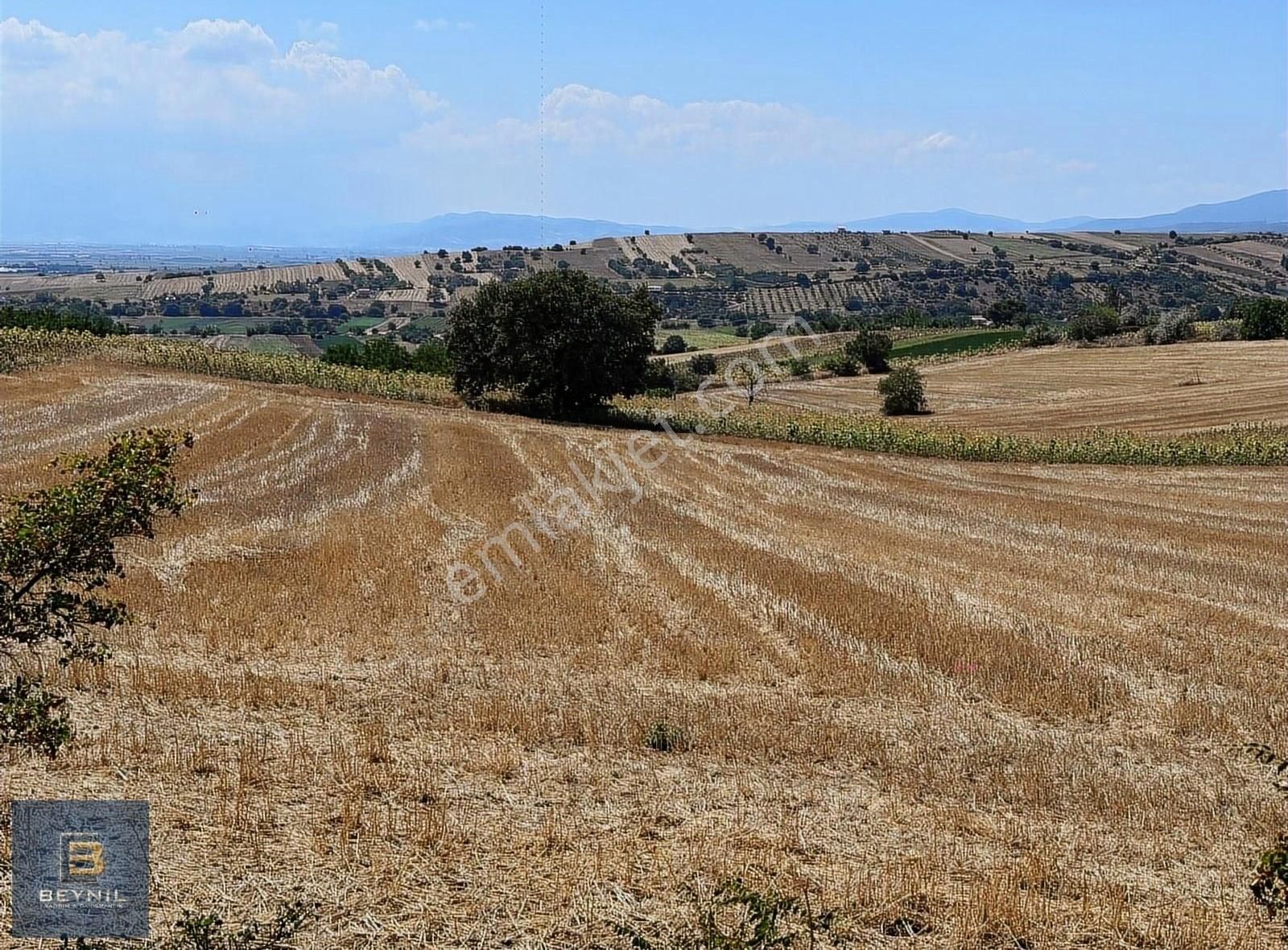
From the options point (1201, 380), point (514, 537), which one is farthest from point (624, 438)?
point (1201, 380)

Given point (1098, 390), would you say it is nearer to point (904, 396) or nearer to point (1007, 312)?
point (904, 396)

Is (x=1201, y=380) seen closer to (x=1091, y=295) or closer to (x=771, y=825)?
(x=771, y=825)

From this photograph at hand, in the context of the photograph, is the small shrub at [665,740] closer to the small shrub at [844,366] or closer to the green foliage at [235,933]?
the green foliage at [235,933]

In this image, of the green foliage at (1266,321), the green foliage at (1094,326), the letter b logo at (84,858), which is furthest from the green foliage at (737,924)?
the green foliage at (1094,326)

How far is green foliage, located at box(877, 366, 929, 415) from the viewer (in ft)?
221

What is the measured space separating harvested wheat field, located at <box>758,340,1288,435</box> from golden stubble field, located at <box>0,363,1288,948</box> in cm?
3669

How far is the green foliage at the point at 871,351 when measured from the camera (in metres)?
92.3

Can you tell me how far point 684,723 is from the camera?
36.5 ft

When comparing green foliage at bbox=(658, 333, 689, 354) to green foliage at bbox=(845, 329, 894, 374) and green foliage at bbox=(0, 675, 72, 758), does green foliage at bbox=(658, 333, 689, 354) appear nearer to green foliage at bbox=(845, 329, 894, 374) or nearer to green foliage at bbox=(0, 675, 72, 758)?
green foliage at bbox=(845, 329, 894, 374)

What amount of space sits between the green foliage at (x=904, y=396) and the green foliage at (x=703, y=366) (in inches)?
883

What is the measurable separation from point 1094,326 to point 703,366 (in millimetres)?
40451

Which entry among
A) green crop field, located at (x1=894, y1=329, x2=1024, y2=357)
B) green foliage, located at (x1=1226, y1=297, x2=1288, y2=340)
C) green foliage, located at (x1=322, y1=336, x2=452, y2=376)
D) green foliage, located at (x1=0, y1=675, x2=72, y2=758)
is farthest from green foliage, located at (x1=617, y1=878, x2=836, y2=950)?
green foliage, located at (x1=1226, y1=297, x2=1288, y2=340)

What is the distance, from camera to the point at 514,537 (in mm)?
21109

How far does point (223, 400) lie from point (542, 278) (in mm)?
16144
